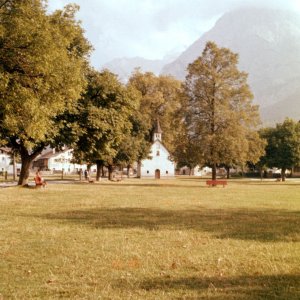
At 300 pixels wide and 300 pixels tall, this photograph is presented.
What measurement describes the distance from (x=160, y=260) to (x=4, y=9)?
1849cm

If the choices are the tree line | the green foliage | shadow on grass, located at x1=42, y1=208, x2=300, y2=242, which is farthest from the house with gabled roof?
shadow on grass, located at x1=42, y1=208, x2=300, y2=242

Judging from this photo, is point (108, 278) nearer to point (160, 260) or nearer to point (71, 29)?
point (160, 260)

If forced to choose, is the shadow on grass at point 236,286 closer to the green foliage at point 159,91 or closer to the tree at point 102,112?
the tree at point 102,112

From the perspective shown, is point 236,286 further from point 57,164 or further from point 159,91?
point 57,164

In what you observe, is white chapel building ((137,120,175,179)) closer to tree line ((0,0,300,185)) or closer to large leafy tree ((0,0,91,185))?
tree line ((0,0,300,185))

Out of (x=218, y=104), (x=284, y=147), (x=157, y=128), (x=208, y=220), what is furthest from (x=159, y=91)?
(x=208, y=220)

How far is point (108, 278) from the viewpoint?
7855 mm

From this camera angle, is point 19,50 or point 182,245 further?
point 19,50

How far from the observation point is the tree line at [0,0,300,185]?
21.8 m

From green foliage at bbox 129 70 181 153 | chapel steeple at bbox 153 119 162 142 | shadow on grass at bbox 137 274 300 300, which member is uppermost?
green foliage at bbox 129 70 181 153

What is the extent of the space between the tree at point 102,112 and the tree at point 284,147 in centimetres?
5567

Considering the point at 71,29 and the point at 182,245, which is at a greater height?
the point at 71,29

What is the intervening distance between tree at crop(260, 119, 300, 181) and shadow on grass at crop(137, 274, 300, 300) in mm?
85334

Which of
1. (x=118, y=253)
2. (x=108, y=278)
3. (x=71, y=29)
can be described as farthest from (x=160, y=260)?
(x=71, y=29)
